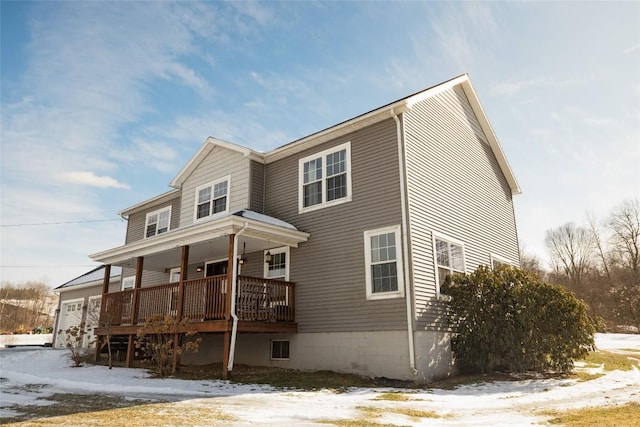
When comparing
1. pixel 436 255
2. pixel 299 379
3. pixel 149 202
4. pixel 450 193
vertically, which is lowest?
pixel 299 379

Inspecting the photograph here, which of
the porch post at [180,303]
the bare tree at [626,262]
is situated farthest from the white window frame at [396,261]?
the bare tree at [626,262]

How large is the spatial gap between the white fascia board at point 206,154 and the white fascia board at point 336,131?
18.9 inches

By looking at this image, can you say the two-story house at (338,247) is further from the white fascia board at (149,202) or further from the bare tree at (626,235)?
the bare tree at (626,235)

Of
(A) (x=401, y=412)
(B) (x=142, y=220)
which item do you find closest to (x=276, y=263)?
(A) (x=401, y=412)

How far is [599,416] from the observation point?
6.11 m

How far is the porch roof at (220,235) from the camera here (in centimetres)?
1152

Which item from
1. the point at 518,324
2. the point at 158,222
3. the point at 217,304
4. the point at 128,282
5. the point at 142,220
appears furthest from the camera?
the point at 128,282

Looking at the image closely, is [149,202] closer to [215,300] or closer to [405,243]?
[215,300]

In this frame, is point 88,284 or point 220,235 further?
point 88,284

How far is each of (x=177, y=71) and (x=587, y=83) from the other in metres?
12.2

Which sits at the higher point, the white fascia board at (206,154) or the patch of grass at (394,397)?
the white fascia board at (206,154)

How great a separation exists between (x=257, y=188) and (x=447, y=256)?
6658mm

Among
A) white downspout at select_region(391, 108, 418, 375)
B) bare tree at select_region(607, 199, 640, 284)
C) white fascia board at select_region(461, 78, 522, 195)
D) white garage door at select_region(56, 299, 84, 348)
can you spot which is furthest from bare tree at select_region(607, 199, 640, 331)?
white garage door at select_region(56, 299, 84, 348)

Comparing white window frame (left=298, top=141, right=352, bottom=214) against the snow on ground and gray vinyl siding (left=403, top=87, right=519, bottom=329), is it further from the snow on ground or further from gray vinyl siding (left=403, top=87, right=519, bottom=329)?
the snow on ground
